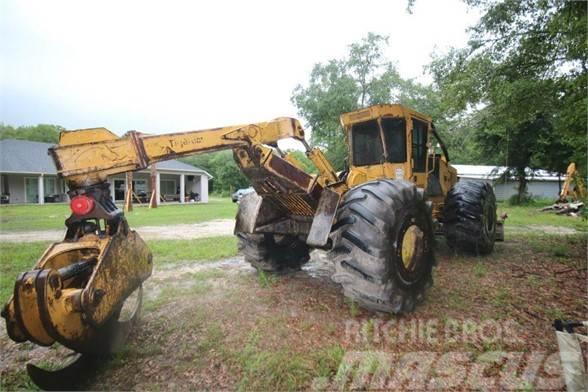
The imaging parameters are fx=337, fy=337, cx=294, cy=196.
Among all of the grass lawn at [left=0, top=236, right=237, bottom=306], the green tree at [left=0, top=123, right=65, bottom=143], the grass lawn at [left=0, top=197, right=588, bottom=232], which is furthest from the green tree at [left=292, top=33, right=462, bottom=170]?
the green tree at [left=0, top=123, right=65, bottom=143]

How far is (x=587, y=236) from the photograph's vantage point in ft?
26.6

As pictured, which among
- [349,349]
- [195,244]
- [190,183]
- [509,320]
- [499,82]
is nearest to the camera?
[349,349]

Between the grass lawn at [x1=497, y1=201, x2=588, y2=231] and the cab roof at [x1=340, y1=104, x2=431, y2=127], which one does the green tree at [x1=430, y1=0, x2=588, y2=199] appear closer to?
the cab roof at [x1=340, y1=104, x2=431, y2=127]

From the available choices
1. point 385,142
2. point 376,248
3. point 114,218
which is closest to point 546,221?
point 385,142

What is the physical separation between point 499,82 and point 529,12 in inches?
47.9

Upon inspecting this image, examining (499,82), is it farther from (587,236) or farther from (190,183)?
(190,183)

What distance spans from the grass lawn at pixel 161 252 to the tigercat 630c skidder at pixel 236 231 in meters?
2.31

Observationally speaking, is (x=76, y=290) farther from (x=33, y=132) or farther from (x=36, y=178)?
(x=33, y=132)

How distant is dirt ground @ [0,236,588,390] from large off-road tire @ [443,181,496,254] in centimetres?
103

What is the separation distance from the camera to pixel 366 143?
5172mm

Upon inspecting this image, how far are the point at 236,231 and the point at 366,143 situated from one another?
7.82ft

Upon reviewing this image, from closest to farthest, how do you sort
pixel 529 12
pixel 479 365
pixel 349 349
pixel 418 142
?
1. pixel 479 365
2. pixel 349 349
3. pixel 418 142
4. pixel 529 12

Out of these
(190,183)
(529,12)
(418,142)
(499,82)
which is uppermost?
(529,12)

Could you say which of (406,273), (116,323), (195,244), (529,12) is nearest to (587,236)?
(529,12)
